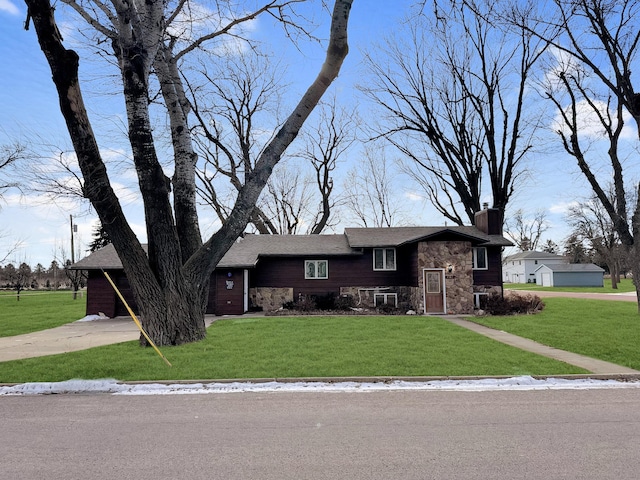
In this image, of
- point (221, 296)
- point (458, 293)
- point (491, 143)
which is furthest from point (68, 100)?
point (491, 143)

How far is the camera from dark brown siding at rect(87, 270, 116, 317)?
21.9 metres

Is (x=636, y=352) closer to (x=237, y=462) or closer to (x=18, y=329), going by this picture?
(x=237, y=462)

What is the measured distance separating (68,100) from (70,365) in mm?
6043

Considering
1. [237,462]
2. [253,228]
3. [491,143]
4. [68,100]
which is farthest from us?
[253,228]

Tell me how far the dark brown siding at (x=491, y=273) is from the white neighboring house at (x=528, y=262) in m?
48.1

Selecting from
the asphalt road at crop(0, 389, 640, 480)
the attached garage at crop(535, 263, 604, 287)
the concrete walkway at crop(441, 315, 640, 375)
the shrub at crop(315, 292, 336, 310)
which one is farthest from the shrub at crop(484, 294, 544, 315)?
the attached garage at crop(535, 263, 604, 287)

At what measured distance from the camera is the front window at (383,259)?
24.0 meters

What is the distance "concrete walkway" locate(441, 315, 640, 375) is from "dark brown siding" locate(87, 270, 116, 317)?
17.9 metres

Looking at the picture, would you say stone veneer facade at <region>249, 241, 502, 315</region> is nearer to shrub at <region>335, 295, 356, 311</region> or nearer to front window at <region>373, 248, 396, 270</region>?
front window at <region>373, 248, 396, 270</region>

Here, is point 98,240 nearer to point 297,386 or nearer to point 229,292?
point 229,292

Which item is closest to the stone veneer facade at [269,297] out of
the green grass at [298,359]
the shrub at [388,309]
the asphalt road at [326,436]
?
the shrub at [388,309]

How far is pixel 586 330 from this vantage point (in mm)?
14102

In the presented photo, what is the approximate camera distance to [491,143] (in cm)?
2683

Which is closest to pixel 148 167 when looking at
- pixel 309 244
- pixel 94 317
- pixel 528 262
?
pixel 94 317
